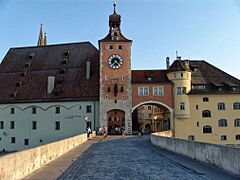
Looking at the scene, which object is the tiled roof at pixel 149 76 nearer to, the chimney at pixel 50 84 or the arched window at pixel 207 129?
the arched window at pixel 207 129

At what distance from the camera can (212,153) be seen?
12586 millimetres

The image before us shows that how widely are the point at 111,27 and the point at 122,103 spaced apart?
1417 centimetres

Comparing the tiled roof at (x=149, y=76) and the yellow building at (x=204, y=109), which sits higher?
the tiled roof at (x=149, y=76)

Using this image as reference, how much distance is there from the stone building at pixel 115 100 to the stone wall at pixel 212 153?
28207mm

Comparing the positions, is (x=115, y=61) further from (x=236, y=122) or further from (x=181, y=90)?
(x=236, y=122)

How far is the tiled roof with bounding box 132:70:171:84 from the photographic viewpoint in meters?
48.3

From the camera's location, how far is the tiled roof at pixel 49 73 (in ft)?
160

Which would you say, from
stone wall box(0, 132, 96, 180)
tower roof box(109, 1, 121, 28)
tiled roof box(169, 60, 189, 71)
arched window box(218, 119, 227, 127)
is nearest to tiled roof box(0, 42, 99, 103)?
tower roof box(109, 1, 121, 28)

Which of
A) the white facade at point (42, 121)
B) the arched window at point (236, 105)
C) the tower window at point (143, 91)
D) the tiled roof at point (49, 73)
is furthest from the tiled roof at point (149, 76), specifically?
the arched window at point (236, 105)

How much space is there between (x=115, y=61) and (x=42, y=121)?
1621 cm

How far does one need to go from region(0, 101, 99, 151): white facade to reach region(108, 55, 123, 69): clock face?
701 centimetres

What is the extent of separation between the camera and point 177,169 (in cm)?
1224

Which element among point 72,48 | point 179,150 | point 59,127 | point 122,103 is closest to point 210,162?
point 179,150

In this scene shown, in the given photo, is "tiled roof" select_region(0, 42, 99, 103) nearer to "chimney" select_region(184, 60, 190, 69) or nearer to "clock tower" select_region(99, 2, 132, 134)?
"clock tower" select_region(99, 2, 132, 134)
